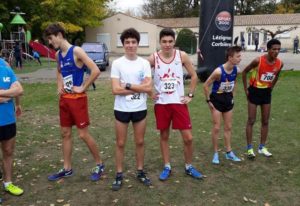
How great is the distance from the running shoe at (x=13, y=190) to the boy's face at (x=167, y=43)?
102 inches

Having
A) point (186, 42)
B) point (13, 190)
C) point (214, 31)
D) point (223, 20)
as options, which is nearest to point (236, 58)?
point (13, 190)

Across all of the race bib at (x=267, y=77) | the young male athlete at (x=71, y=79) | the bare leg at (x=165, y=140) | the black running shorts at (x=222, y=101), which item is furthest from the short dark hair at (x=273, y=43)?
the young male athlete at (x=71, y=79)

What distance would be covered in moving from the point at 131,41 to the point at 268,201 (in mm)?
2574

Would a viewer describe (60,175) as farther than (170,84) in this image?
Yes

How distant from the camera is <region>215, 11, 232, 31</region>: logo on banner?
13438 mm

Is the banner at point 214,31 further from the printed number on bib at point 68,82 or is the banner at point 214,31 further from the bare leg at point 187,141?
the printed number on bib at point 68,82

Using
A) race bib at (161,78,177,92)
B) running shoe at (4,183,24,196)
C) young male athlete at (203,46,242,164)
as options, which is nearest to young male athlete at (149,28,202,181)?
race bib at (161,78,177,92)

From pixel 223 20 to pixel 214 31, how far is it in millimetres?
532

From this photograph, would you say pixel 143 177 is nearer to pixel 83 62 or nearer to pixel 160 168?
pixel 160 168

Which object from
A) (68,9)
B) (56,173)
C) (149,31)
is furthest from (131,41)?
(149,31)

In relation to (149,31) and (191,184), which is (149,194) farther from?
(149,31)

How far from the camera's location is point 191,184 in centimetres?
485

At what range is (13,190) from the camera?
4.58 metres

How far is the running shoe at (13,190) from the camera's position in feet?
15.0
